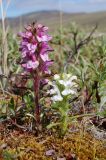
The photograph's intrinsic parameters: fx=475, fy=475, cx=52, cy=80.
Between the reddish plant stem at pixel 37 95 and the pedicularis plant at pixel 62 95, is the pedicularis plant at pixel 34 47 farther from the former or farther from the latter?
the pedicularis plant at pixel 62 95

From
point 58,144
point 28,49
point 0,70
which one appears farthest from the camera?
point 0,70

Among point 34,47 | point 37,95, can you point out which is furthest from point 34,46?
point 37,95

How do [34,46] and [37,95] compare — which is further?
[37,95]

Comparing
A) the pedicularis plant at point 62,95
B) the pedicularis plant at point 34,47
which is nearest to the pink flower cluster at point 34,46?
the pedicularis plant at point 34,47

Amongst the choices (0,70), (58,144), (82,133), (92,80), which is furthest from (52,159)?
(0,70)

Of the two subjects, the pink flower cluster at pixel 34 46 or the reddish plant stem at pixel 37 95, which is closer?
the pink flower cluster at pixel 34 46

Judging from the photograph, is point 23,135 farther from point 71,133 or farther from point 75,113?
point 75,113

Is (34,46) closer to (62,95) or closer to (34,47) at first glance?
(34,47)

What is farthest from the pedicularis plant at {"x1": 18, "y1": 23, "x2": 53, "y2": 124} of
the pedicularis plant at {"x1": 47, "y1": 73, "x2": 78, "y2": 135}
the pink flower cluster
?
the pedicularis plant at {"x1": 47, "y1": 73, "x2": 78, "y2": 135}

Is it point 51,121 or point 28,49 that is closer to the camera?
point 28,49
